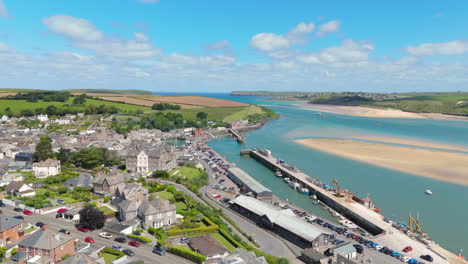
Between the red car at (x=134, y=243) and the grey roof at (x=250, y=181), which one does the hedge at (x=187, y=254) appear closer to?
the red car at (x=134, y=243)

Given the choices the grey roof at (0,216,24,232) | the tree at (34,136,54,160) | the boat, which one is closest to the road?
the grey roof at (0,216,24,232)

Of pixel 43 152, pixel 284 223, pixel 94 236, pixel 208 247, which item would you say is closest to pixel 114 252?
pixel 94 236

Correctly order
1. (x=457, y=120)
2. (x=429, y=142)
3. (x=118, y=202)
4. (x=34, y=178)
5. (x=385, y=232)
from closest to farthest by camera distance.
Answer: (x=385, y=232) < (x=118, y=202) < (x=34, y=178) < (x=429, y=142) < (x=457, y=120)

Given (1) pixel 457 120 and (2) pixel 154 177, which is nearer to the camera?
(2) pixel 154 177

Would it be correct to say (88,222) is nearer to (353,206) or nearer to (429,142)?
(353,206)

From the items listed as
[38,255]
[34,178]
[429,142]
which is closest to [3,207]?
[34,178]

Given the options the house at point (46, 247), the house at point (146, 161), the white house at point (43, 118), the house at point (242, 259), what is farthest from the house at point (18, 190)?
the white house at point (43, 118)
